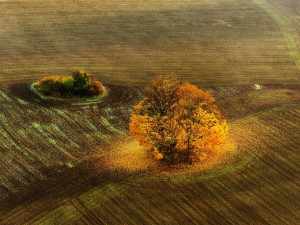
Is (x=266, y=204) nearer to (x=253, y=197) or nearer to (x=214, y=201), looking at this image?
(x=253, y=197)

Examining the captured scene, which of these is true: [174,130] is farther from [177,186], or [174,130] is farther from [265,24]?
[265,24]

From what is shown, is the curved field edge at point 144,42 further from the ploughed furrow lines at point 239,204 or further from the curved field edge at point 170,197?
the ploughed furrow lines at point 239,204

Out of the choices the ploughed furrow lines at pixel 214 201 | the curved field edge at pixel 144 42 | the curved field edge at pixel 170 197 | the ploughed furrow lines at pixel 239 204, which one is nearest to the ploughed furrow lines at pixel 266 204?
the curved field edge at pixel 170 197

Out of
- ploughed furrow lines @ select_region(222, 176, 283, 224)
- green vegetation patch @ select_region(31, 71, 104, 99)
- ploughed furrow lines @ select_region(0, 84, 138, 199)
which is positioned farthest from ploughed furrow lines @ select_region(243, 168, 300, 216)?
green vegetation patch @ select_region(31, 71, 104, 99)

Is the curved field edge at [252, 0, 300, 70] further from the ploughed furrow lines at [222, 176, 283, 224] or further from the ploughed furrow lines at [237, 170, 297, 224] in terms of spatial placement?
the ploughed furrow lines at [237, 170, 297, 224]

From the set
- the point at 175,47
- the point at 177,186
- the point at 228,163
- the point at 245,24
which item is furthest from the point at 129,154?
the point at 245,24

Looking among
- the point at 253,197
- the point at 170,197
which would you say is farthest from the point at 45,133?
the point at 253,197
